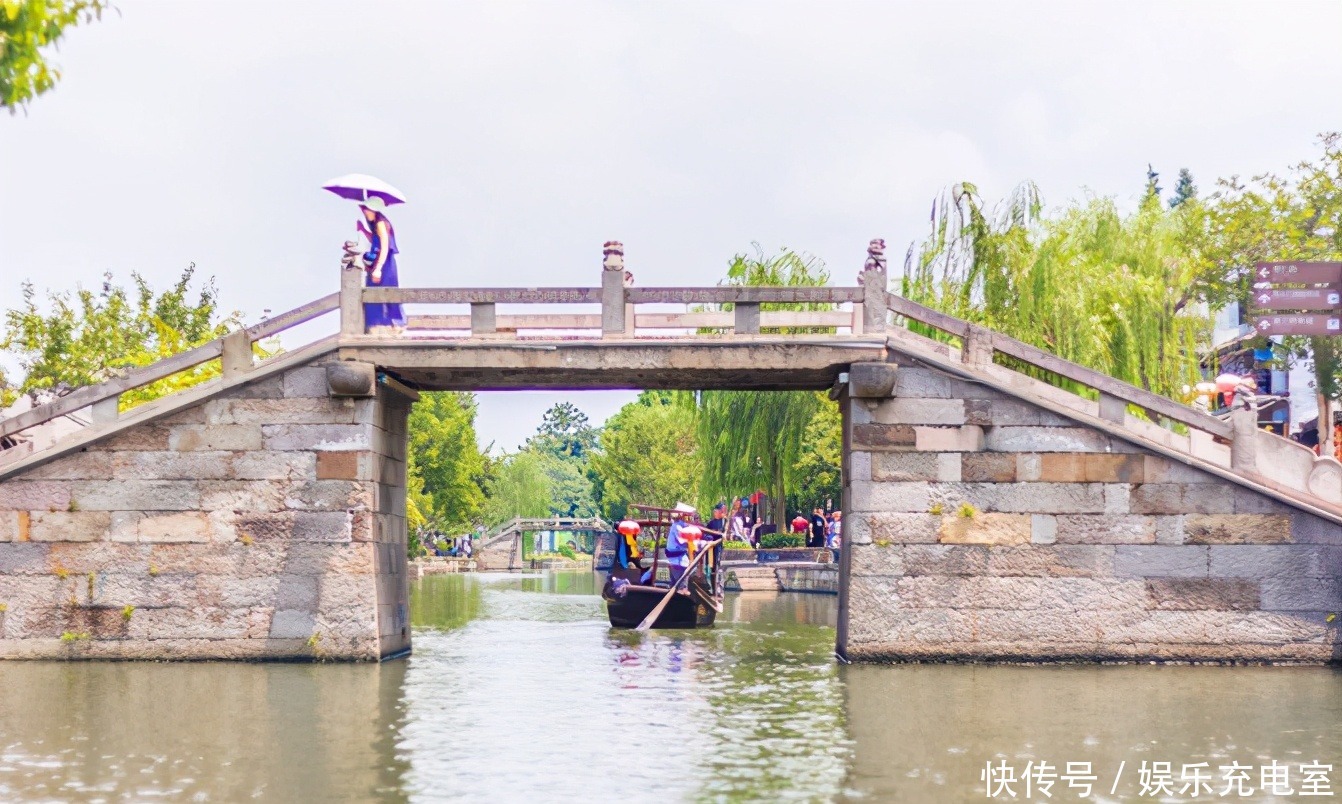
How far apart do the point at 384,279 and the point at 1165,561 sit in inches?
374

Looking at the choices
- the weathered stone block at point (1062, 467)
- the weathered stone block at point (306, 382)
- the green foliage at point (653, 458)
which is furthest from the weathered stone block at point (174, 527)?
the green foliage at point (653, 458)

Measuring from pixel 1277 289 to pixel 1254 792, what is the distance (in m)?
10.1

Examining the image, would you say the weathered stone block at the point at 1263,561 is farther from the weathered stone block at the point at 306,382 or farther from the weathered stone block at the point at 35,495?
the weathered stone block at the point at 35,495

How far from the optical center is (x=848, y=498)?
17.1m

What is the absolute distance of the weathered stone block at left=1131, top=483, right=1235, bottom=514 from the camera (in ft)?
53.7

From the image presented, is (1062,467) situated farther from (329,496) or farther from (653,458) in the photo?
(653,458)

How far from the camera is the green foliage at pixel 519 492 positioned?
86.4 m

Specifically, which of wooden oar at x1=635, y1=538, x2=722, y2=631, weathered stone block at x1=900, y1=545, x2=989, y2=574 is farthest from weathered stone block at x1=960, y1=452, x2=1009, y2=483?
wooden oar at x1=635, y1=538, x2=722, y2=631

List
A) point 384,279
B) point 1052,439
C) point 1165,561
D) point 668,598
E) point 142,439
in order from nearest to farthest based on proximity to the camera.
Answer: point 1165,561 → point 1052,439 → point 142,439 → point 384,279 → point 668,598

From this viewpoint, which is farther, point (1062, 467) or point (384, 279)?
point (384, 279)

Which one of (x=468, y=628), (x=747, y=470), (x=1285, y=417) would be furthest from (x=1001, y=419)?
(x=1285, y=417)

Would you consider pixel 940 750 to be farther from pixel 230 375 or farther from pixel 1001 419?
pixel 230 375

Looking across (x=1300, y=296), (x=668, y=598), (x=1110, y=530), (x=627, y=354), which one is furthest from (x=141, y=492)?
(x=1300, y=296)

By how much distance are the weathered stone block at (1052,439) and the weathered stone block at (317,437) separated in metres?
7.22
